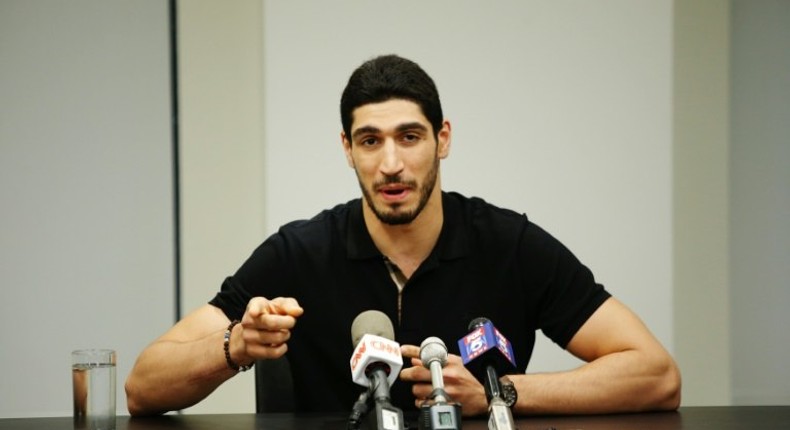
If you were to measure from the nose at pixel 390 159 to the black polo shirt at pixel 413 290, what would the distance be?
234mm

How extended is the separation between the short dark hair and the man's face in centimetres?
2

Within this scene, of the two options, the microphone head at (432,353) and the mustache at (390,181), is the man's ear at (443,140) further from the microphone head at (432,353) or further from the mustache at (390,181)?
the microphone head at (432,353)

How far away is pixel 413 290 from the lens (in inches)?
93.7

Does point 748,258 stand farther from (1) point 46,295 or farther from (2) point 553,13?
(1) point 46,295

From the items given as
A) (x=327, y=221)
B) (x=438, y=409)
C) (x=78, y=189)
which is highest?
(x=78, y=189)

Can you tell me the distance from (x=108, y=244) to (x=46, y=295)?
30 cm

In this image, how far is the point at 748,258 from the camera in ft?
11.7

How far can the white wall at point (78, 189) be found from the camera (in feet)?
11.8

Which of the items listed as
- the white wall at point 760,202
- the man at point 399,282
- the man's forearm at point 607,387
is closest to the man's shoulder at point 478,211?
the man at point 399,282

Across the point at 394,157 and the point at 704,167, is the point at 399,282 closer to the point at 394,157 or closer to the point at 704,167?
the point at 394,157

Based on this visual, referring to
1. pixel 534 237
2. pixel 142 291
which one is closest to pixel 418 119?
pixel 534 237

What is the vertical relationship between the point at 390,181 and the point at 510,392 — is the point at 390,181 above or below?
above

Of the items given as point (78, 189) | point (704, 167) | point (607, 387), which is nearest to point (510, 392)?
point (607, 387)

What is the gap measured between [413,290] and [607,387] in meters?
0.54
